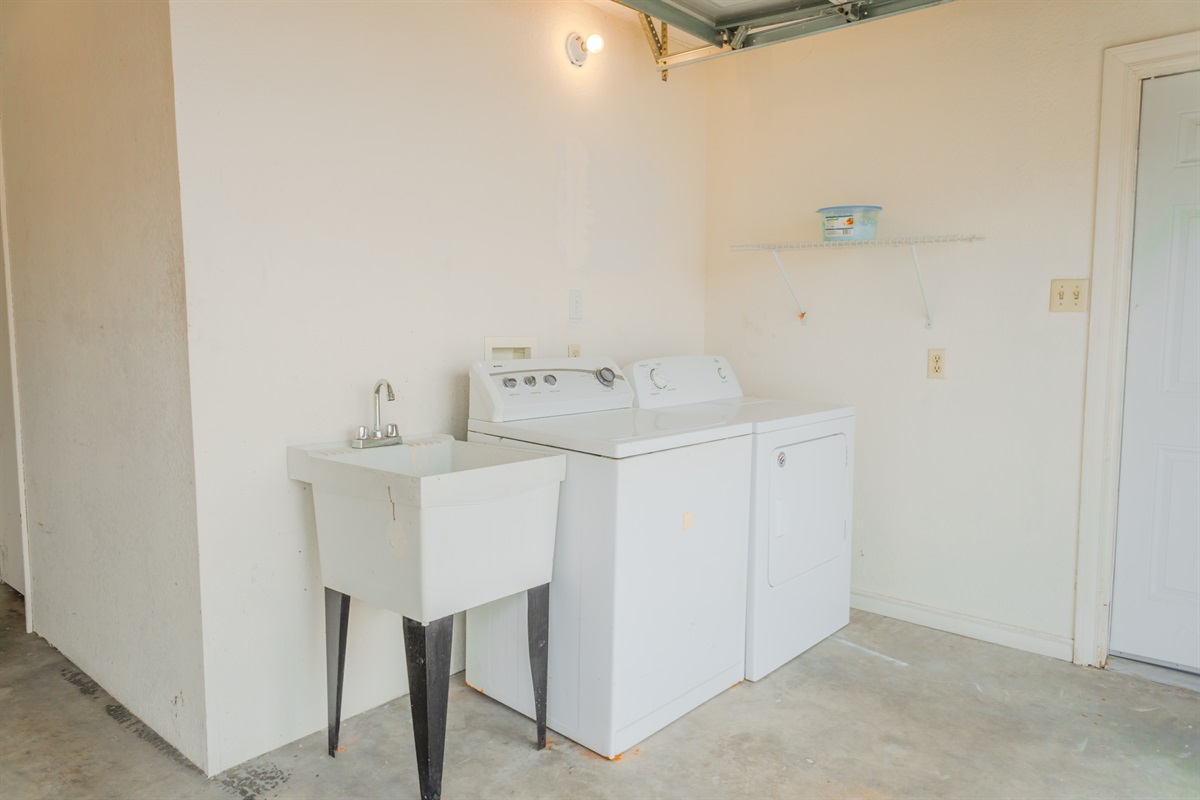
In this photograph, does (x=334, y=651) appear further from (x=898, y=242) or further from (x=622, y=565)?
(x=898, y=242)

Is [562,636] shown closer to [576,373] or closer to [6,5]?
[576,373]

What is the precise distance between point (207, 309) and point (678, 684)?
1.60m

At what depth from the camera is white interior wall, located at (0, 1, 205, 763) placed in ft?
6.30

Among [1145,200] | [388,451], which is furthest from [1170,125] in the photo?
[388,451]

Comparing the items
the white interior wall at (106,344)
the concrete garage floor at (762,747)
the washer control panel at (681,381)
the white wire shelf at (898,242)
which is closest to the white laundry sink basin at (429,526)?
the white interior wall at (106,344)

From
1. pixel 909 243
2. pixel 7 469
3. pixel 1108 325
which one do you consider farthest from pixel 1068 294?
pixel 7 469

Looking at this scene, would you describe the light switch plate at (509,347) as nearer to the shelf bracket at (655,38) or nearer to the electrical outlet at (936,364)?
the shelf bracket at (655,38)

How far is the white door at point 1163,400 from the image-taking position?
2396mm

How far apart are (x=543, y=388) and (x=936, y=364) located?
1.48 meters

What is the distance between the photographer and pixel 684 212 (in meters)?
3.37

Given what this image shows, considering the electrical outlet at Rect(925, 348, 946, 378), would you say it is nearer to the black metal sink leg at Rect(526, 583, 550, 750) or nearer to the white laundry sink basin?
the white laundry sink basin

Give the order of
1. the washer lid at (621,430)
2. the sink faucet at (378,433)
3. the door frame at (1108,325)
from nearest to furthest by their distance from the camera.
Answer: the washer lid at (621,430) → the sink faucet at (378,433) → the door frame at (1108,325)

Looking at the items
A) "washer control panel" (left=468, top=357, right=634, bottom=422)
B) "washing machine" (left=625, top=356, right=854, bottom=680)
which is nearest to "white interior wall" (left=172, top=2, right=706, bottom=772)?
"washer control panel" (left=468, top=357, right=634, bottom=422)

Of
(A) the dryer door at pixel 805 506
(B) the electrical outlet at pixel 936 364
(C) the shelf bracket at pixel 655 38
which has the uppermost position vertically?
(C) the shelf bracket at pixel 655 38
